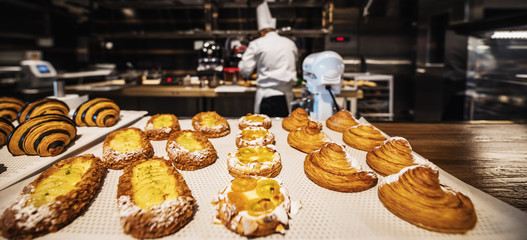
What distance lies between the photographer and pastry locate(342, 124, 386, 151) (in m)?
1.68

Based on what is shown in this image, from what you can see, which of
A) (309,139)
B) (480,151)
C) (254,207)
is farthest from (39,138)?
(480,151)

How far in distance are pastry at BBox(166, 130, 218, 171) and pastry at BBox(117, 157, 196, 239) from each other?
0.81 ft

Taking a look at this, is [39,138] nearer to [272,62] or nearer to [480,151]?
[480,151]

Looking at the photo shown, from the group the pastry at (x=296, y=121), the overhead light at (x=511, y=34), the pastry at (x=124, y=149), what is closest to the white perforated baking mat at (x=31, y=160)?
the pastry at (x=124, y=149)

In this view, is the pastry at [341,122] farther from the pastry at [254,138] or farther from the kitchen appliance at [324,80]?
the pastry at [254,138]

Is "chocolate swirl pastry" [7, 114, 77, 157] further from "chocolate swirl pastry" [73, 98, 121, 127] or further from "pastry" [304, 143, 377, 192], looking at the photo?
"pastry" [304, 143, 377, 192]

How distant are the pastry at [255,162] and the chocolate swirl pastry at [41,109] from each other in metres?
1.44

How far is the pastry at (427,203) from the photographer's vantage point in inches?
35.8

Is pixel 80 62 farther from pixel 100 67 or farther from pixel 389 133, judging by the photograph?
pixel 389 133

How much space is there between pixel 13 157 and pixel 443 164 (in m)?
2.25

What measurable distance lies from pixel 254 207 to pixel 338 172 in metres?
0.45

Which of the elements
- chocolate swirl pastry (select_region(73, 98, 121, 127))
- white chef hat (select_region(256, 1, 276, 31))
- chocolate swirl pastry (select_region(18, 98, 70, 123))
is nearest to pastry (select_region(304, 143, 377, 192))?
chocolate swirl pastry (select_region(73, 98, 121, 127))

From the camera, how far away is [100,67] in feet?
22.1

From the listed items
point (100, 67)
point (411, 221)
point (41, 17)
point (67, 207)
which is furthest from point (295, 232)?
point (41, 17)
